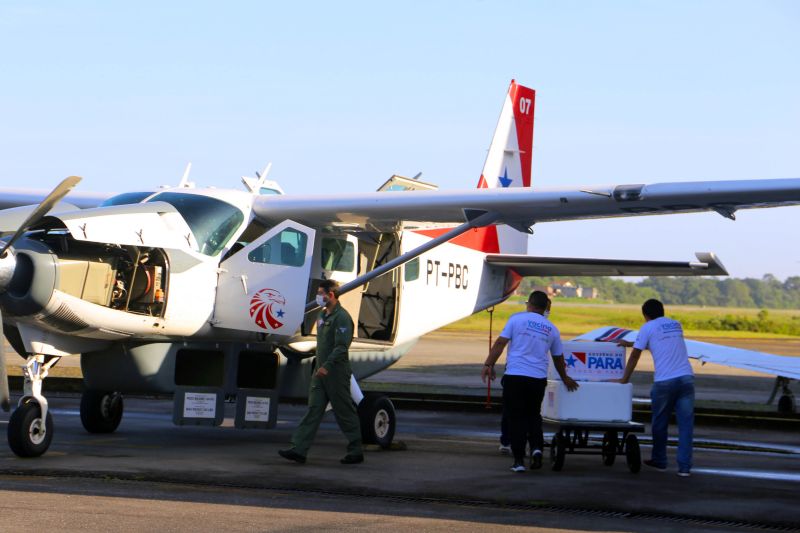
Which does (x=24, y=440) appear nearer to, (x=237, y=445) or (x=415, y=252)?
(x=237, y=445)

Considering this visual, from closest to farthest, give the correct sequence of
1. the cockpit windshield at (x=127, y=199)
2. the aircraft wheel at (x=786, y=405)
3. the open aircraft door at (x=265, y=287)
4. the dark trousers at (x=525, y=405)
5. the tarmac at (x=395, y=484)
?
1. the tarmac at (x=395, y=484)
2. the dark trousers at (x=525, y=405)
3. the open aircraft door at (x=265, y=287)
4. the cockpit windshield at (x=127, y=199)
5. the aircraft wheel at (x=786, y=405)

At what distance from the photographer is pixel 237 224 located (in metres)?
12.5

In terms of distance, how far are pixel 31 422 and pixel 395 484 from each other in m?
3.54

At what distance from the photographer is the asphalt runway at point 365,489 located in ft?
24.8

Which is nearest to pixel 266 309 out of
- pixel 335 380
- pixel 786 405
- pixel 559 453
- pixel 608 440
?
pixel 335 380

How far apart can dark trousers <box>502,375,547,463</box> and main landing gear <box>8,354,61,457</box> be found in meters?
4.33

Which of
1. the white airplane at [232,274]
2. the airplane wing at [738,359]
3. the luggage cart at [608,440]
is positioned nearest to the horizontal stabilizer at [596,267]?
the white airplane at [232,274]

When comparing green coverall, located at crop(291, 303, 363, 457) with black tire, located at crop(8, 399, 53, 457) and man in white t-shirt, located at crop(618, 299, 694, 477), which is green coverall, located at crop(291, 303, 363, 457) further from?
man in white t-shirt, located at crop(618, 299, 694, 477)

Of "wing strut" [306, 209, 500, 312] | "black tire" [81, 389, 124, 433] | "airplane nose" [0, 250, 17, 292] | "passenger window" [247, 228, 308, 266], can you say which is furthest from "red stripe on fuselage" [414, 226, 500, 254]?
"airplane nose" [0, 250, 17, 292]

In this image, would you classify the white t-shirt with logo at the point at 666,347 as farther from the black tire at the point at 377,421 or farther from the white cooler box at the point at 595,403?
Answer: the black tire at the point at 377,421

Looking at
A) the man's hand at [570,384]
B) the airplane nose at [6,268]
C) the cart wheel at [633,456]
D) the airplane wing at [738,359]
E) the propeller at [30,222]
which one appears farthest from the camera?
the airplane wing at [738,359]

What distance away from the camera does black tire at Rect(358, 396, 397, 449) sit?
12.6m

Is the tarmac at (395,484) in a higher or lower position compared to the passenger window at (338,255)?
lower

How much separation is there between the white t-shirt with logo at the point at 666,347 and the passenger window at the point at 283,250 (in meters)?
3.83
